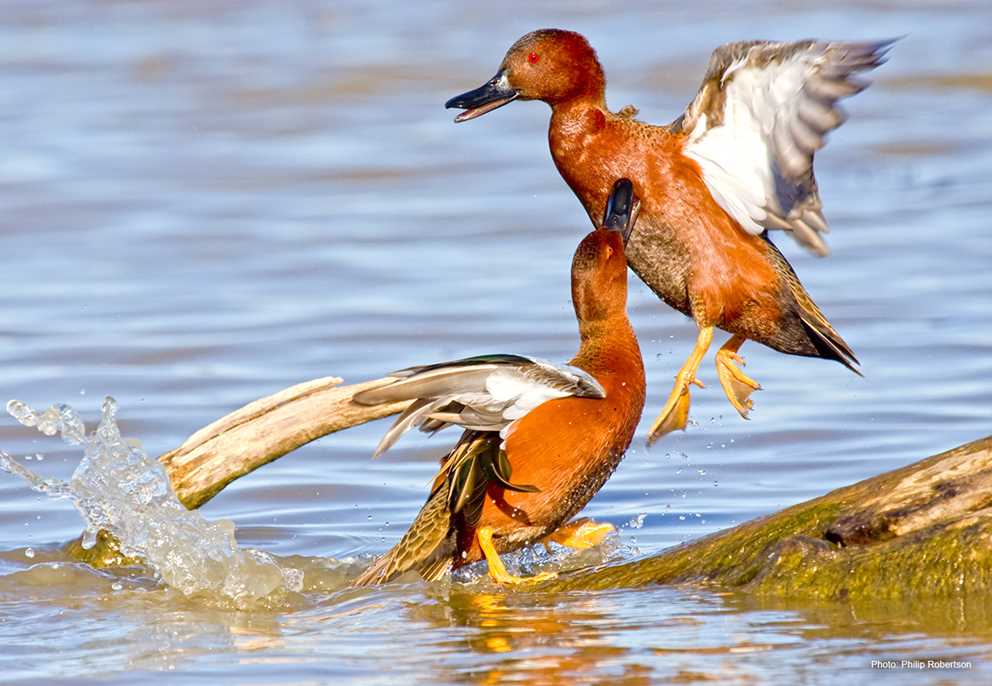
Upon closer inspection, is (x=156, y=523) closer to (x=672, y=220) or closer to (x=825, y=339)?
(x=672, y=220)

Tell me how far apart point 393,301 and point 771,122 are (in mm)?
4349

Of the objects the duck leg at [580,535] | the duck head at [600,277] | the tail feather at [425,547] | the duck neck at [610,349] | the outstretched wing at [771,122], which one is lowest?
the duck leg at [580,535]

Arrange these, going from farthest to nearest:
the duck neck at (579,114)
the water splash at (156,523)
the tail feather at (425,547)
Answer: the duck neck at (579,114), the tail feather at (425,547), the water splash at (156,523)

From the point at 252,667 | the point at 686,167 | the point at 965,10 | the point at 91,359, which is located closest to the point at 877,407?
the point at 686,167

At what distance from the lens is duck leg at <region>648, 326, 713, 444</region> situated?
710 centimetres

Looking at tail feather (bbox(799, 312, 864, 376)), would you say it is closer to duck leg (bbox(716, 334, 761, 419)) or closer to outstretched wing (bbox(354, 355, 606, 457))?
duck leg (bbox(716, 334, 761, 419))

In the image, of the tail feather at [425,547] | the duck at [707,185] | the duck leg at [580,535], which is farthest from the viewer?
the duck at [707,185]

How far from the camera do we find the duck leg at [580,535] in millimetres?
6719

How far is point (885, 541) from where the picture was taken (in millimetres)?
5422

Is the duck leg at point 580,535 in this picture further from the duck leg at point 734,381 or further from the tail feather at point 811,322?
the tail feather at point 811,322

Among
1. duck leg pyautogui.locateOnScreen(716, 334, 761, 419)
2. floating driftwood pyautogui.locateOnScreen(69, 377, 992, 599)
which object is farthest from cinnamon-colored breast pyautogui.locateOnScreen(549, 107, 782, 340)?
floating driftwood pyautogui.locateOnScreen(69, 377, 992, 599)

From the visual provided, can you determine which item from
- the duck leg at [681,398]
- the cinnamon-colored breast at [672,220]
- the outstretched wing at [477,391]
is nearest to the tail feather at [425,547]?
the outstretched wing at [477,391]

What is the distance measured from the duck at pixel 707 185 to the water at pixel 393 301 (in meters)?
0.86

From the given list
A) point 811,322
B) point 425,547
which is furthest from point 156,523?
point 811,322
